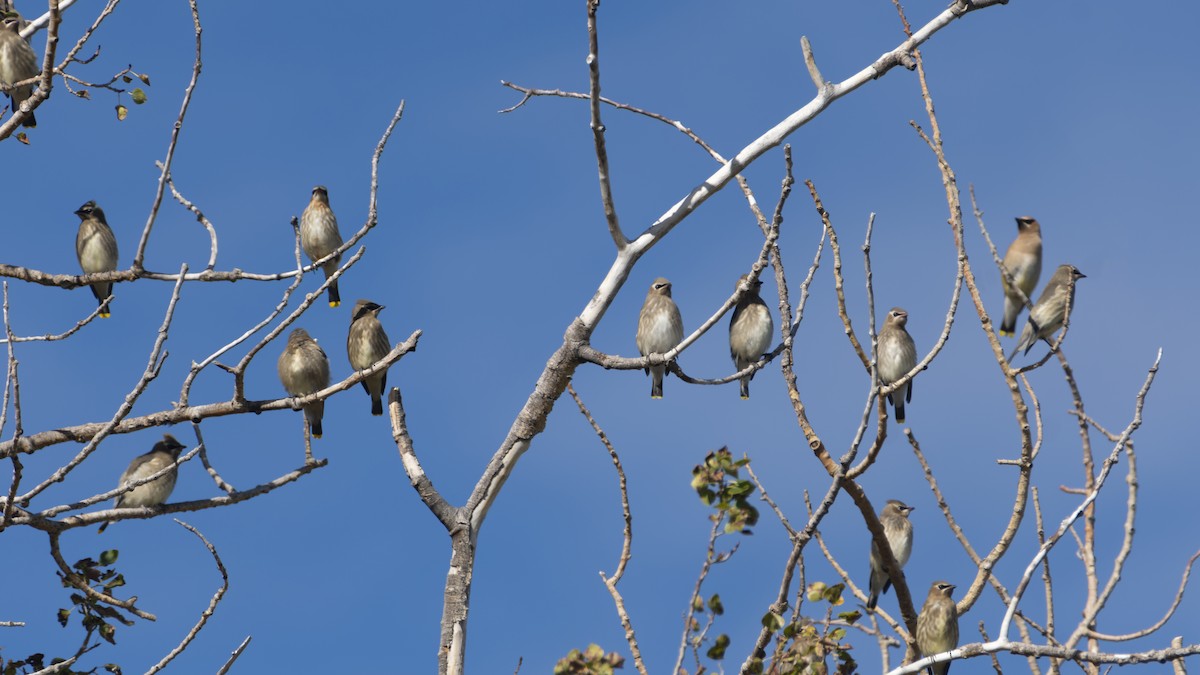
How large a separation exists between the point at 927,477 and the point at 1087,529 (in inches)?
34.4

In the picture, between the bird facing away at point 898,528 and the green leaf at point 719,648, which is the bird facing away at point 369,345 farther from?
the green leaf at point 719,648

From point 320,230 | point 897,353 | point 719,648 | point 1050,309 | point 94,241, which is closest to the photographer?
point 719,648

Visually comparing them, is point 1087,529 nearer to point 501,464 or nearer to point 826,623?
point 826,623

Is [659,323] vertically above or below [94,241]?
below

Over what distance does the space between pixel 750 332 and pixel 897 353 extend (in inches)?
56.0

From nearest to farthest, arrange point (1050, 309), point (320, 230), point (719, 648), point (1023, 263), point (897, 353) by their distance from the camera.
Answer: point (719, 648) → point (1050, 309) → point (1023, 263) → point (897, 353) → point (320, 230)

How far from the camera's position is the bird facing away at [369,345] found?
1270 cm

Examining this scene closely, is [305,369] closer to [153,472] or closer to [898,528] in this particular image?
[153,472]

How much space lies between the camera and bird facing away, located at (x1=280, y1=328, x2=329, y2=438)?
12461 mm

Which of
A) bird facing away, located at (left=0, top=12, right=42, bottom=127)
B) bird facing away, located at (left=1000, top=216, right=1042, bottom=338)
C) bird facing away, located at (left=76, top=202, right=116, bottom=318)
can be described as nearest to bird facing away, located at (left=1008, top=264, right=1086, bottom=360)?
bird facing away, located at (left=1000, top=216, right=1042, bottom=338)

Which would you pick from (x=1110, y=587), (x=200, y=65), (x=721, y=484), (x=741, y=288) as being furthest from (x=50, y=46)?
(x=1110, y=587)

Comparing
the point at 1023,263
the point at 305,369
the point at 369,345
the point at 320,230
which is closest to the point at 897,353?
the point at 1023,263

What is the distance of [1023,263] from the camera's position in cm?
1230

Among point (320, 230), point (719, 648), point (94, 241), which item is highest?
point (320, 230)
